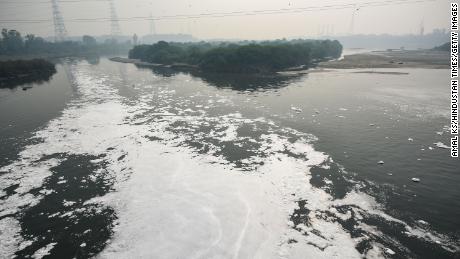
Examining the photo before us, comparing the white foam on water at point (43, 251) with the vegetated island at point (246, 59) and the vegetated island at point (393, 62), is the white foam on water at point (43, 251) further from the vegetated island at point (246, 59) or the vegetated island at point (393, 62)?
the vegetated island at point (393, 62)

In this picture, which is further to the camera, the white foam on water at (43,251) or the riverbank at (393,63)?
the riverbank at (393,63)

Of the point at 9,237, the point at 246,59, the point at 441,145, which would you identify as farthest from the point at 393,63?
the point at 9,237

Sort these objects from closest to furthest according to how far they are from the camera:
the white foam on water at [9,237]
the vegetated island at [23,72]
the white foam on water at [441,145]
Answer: the white foam on water at [9,237] → the white foam on water at [441,145] → the vegetated island at [23,72]

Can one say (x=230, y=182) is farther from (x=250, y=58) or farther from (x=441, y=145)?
(x=250, y=58)

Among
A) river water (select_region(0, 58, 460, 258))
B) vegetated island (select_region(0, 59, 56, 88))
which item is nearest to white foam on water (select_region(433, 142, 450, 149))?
river water (select_region(0, 58, 460, 258))

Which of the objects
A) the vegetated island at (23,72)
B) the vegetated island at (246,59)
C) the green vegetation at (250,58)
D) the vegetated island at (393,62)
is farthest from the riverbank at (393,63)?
the vegetated island at (23,72)

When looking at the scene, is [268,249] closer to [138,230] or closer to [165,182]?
[138,230]

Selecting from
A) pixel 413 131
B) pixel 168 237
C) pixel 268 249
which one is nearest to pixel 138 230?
pixel 168 237

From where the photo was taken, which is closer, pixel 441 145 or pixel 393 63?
pixel 441 145

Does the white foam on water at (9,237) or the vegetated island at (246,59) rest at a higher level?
the vegetated island at (246,59)
